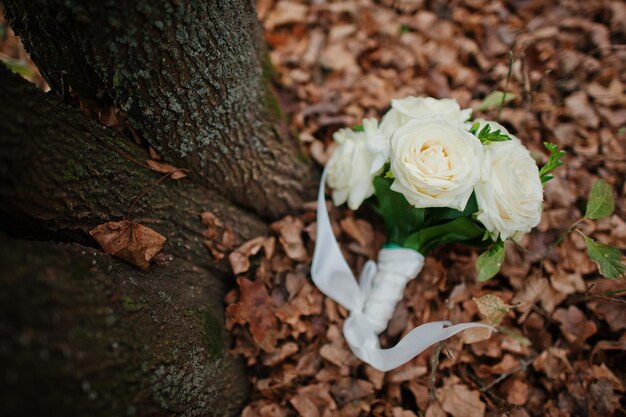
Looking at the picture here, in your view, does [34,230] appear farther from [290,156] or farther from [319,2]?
[319,2]

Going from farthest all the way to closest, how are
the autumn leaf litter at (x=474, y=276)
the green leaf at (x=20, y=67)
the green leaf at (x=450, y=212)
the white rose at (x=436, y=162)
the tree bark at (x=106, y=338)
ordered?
the green leaf at (x=20, y=67) < the autumn leaf litter at (x=474, y=276) < the green leaf at (x=450, y=212) < the white rose at (x=436, y=162) < the tree bark at (x=106, y=338)

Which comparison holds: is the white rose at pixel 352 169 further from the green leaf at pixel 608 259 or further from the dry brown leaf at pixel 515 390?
the dry brown leaf at pixel 515 390

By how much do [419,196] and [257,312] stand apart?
88 cm

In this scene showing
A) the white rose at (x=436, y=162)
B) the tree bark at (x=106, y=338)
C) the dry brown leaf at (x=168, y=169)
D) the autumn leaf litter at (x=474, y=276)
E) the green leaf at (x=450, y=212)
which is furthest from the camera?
the autumn leaf litter at (x=474, y=276)

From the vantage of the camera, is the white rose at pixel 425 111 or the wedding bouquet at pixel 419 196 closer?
the wedding bouquet at pixel 419 196

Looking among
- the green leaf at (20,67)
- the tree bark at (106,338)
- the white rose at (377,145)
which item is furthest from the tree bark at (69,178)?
the green leaf at (20,67)

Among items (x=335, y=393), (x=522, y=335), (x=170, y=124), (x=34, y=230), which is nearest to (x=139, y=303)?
(x=34, y=230)

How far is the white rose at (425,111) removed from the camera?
131 cm

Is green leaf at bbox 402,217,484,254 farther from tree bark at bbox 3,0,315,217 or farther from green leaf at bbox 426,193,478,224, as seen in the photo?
tree bark at bbox 3,0,315,217

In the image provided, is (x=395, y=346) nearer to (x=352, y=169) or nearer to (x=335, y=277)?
(x=335, y=277)

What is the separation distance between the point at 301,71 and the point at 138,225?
4.57 feet

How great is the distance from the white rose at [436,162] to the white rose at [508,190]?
57mm

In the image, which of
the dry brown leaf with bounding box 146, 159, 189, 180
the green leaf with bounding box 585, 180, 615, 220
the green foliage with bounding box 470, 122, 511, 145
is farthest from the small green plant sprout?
the dry brown leaf with bounding box 146, 159, 189, 180

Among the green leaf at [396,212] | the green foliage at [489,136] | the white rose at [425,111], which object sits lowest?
the green leaf at [396,212]
